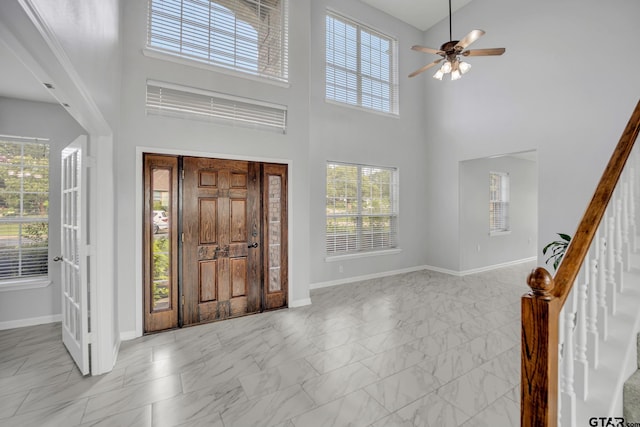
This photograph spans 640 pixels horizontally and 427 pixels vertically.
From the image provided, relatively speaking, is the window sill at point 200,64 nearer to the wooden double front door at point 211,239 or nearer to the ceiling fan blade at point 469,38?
the wooden double front door at point 211,239

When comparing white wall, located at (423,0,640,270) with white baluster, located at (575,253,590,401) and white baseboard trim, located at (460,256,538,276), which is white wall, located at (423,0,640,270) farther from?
white baluster, located at (575,253,590,401)

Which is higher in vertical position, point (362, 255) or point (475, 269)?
point (362, 255)

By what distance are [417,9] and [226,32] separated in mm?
4270

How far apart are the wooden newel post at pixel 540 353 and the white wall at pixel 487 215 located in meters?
5.24

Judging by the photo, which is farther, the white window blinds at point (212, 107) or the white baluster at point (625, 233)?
the white window blinds at point (212, 107)

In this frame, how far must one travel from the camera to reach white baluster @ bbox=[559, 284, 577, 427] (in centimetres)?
132

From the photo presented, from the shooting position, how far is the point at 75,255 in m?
2.69

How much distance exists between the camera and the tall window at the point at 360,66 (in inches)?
218

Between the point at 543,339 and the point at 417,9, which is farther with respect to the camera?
the point at 417,9

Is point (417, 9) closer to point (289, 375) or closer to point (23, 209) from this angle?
point (289, 375)

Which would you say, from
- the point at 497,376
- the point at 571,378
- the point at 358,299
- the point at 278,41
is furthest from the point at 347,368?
the point at 278,41

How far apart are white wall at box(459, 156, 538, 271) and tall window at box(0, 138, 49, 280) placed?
22.7 ft

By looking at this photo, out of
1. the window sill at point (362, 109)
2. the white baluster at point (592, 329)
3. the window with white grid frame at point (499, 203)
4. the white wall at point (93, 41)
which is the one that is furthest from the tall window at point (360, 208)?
the white baluster at point (592, 329)

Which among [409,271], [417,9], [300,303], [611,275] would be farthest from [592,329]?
[417,9]
